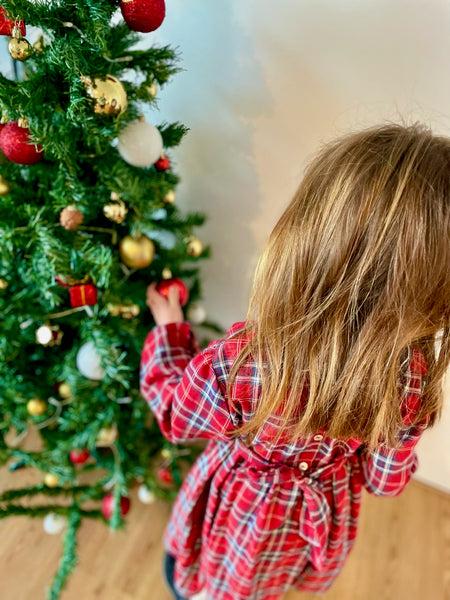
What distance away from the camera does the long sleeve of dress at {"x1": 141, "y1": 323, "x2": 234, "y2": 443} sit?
26.0 inches

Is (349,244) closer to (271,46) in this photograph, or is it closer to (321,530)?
(271,46)

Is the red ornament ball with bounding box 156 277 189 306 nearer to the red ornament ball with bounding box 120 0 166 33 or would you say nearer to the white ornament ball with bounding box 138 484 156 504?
the red ornament ball with bounding box 120 0 166 33

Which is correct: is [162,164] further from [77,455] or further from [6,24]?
[77,455]

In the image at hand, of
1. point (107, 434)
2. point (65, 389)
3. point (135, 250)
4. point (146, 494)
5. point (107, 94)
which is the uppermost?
point (107, 94)

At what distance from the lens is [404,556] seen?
124cm

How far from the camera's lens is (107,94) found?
0.59m

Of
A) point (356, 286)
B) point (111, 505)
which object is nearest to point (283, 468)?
point (356, 286)

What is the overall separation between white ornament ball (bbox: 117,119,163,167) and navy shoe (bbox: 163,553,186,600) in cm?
98

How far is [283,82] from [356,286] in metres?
0.44

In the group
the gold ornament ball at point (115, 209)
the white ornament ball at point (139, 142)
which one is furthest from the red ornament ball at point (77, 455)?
the white ornament ball at point (139, 142)

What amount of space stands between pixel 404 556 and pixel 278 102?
1196mm

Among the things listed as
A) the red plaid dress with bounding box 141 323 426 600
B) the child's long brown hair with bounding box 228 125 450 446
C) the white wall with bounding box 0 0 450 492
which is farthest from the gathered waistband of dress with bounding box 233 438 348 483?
the white wall with bounding box 0 0 450 492

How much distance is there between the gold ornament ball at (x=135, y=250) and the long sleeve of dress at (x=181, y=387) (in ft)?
0.44

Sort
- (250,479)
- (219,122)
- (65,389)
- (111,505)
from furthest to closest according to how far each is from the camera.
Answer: (111,505)
(65,389)
(219,122)
(250,479)
